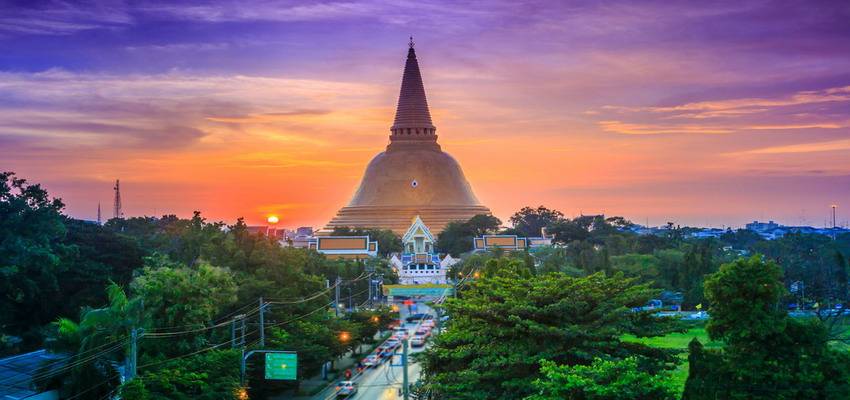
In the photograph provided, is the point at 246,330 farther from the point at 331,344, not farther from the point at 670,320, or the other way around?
the point at 670,320

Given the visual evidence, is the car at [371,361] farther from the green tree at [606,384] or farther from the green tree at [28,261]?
the green tree at [606,384]

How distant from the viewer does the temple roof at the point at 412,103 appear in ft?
320

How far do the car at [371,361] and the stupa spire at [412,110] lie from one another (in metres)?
59.2

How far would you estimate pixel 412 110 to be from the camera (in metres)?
99.2

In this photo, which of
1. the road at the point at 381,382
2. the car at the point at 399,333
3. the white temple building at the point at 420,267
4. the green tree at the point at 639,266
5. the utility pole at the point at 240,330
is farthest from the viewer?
the white temple building at the point at 420,267

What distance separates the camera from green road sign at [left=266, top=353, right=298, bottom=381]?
27.3 metres

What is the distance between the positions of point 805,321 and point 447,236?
70.9 metres

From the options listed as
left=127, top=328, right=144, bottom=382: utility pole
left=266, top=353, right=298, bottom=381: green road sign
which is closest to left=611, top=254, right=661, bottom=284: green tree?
left=266, top=353, right=298, bottom=381: green road sign

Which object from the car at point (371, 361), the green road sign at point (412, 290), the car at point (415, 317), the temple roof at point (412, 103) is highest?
the temple roof at point (412, 103)

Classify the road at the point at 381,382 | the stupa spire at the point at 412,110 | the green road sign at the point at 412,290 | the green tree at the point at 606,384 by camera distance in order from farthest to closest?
the stupa spire at the point at 412,110 → the green road sign at the point at 412,290 → the road at the point at 381,382 → the green tree at the point at 606,384

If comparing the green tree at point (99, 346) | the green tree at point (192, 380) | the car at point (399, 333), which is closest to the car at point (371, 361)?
the car at point (399, 333)

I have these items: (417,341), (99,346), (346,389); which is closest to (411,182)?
(417,341)

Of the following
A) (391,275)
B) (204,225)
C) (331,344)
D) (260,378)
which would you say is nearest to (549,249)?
(391,275)

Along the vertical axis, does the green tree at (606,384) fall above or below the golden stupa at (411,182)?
below
